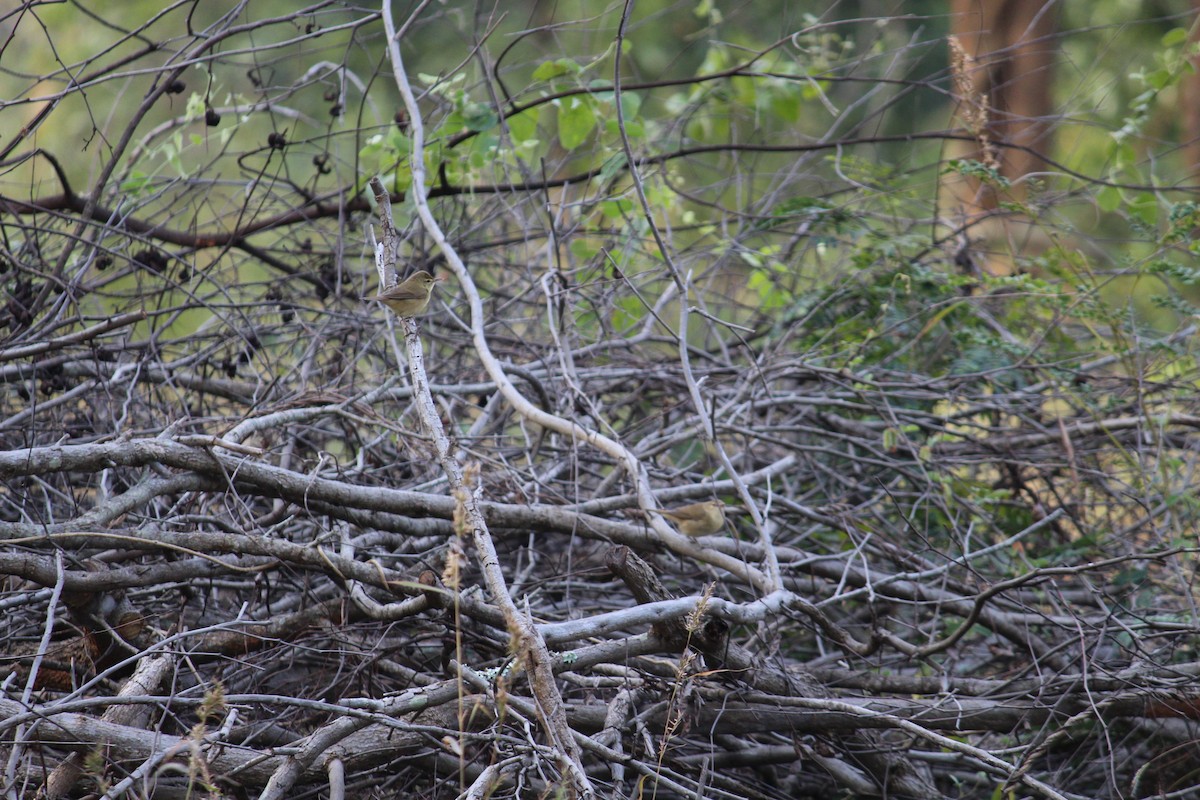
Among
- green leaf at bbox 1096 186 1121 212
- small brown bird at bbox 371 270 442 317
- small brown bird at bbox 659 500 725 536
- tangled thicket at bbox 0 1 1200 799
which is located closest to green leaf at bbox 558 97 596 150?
tangled thicket at bbox 0 1 1200 799

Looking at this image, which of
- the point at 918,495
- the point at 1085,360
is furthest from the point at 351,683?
the point at 1085,360

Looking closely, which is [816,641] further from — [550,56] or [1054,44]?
[1054,44]

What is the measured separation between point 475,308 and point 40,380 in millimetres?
1732

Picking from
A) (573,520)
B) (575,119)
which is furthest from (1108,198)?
(573,520)

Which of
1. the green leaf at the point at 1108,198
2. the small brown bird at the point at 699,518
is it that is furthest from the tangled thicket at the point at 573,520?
the green leaf at the point at 1108,198

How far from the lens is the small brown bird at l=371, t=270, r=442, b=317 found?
274cm

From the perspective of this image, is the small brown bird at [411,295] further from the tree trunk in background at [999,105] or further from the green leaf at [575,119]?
the tree trunk in background at [999,105]

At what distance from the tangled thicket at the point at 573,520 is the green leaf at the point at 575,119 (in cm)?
28

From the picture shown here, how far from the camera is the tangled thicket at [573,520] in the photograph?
7.74 ft

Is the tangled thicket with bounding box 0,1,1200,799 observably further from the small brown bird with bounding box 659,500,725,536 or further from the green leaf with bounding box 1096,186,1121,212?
the green leaf with bounding box 1096,186,1121,212

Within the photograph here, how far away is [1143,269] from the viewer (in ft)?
12.0

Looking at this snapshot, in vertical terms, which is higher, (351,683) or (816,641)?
(351,683)

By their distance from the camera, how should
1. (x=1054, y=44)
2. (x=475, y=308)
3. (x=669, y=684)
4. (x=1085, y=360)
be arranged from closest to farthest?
(x=669, y=684) → (x=475, y=308) → (x=1085, y=360) → (x=1054, y=44)

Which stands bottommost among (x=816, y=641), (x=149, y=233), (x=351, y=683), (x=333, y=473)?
(x=816, y=641)
